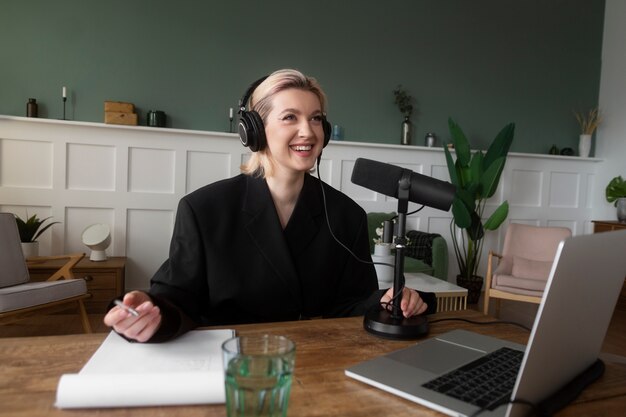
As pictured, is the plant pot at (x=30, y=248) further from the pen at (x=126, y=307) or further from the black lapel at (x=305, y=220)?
the pen at (x=126, y=307)

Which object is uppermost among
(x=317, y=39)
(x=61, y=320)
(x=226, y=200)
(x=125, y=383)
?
(x=317, y=39)

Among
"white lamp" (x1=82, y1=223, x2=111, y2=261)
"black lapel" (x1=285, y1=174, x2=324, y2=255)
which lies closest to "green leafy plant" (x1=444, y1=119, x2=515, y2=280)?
"white lamp" (x1=82, y1=223, x2=111, y2=261)

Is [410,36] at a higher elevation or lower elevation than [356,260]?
higher

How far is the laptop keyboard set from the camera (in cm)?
70

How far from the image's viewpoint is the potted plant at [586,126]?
5238 mm

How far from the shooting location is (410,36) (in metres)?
4.79

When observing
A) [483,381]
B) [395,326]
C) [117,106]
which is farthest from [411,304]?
[117,106]

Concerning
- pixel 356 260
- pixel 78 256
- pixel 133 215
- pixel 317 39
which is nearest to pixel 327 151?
pixel 317 39

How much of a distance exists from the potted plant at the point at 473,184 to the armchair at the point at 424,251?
34 cm

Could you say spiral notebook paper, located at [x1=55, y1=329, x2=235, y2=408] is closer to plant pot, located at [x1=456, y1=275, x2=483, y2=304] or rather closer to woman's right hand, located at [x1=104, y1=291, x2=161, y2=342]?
woman's right hand, located at [x1=104, y1=291, x2=161, y2=342]

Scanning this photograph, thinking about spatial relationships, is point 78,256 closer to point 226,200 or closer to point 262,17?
point 226,200

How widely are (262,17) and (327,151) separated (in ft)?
4.44

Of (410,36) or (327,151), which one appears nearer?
(327,151)

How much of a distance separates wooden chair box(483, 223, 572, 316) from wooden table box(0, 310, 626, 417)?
269 cm
